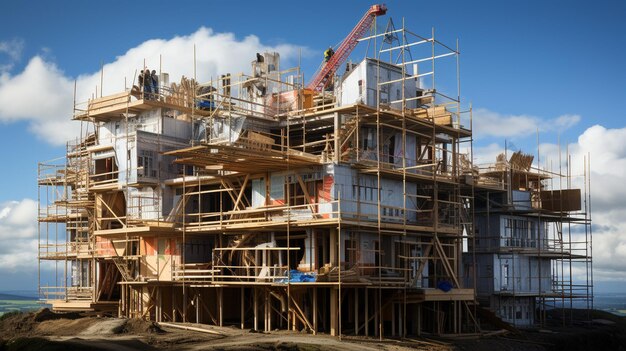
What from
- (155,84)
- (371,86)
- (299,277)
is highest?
(155,84)

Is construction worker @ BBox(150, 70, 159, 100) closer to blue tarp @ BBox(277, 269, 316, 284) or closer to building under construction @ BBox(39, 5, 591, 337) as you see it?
building under construction @ BBox(39, 5, 591, 337)

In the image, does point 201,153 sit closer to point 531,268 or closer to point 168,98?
point 168,98

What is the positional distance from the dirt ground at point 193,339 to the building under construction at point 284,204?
2.49m

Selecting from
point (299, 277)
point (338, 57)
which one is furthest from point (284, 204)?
point (338, 57)

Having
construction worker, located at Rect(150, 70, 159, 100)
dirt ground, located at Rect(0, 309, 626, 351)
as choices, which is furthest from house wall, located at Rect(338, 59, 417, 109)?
dirt ground, located at Rect(0, 309, 626, 351)

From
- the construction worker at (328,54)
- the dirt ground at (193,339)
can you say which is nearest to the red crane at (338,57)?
the construction worker at (328,54)

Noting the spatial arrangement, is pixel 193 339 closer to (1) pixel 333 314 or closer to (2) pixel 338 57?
(1) pixel 333 314

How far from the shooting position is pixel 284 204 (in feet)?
186

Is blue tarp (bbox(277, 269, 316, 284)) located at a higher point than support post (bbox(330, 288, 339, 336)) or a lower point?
higher

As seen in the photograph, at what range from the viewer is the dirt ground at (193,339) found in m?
45.3

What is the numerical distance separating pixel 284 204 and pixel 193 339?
10.9 meters

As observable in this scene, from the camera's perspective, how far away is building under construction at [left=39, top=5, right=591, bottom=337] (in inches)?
2173

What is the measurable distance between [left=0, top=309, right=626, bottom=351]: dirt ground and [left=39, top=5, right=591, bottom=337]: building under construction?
249 cm

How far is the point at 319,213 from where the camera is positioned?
54562mm
